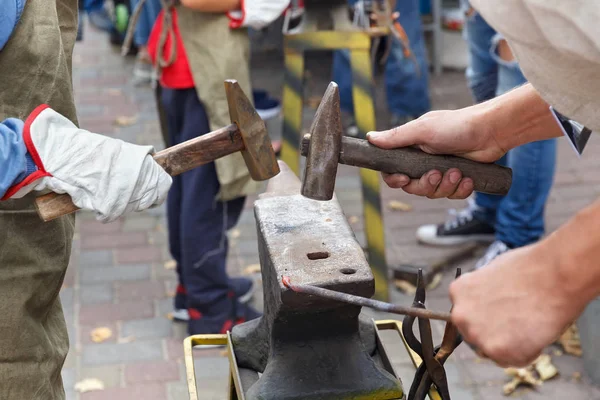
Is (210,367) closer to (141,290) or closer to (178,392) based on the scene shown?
(178,392)

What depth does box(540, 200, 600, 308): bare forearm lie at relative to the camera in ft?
4.62

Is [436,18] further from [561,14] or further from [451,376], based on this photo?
[561,14]

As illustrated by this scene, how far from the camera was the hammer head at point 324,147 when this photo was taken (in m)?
1.97

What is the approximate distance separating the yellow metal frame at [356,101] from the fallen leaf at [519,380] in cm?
74

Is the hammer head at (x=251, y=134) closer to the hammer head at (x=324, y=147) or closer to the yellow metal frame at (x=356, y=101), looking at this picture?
the hammer head at (x=324, y=147)

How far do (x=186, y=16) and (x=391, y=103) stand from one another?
9.03 ft

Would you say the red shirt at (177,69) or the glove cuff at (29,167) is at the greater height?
the glove cuff at (29,167)

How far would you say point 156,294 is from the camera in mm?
4332

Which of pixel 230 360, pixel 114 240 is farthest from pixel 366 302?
pixel 114 240

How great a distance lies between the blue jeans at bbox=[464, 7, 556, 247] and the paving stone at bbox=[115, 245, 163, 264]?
1.78m

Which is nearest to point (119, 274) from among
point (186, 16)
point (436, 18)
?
point (186, 16)

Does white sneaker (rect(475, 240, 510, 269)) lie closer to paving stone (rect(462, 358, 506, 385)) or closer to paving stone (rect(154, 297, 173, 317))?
paving stone (rect(462, 358, 506, 385))

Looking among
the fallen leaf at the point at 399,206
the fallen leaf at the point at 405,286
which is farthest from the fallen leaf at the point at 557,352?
the fallen leaf at the point at 399,206

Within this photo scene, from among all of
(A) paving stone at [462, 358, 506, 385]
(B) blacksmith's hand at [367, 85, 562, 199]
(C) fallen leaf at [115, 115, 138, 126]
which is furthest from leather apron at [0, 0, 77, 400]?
(C) fallen leaf at [115, 115, 138, 126]
